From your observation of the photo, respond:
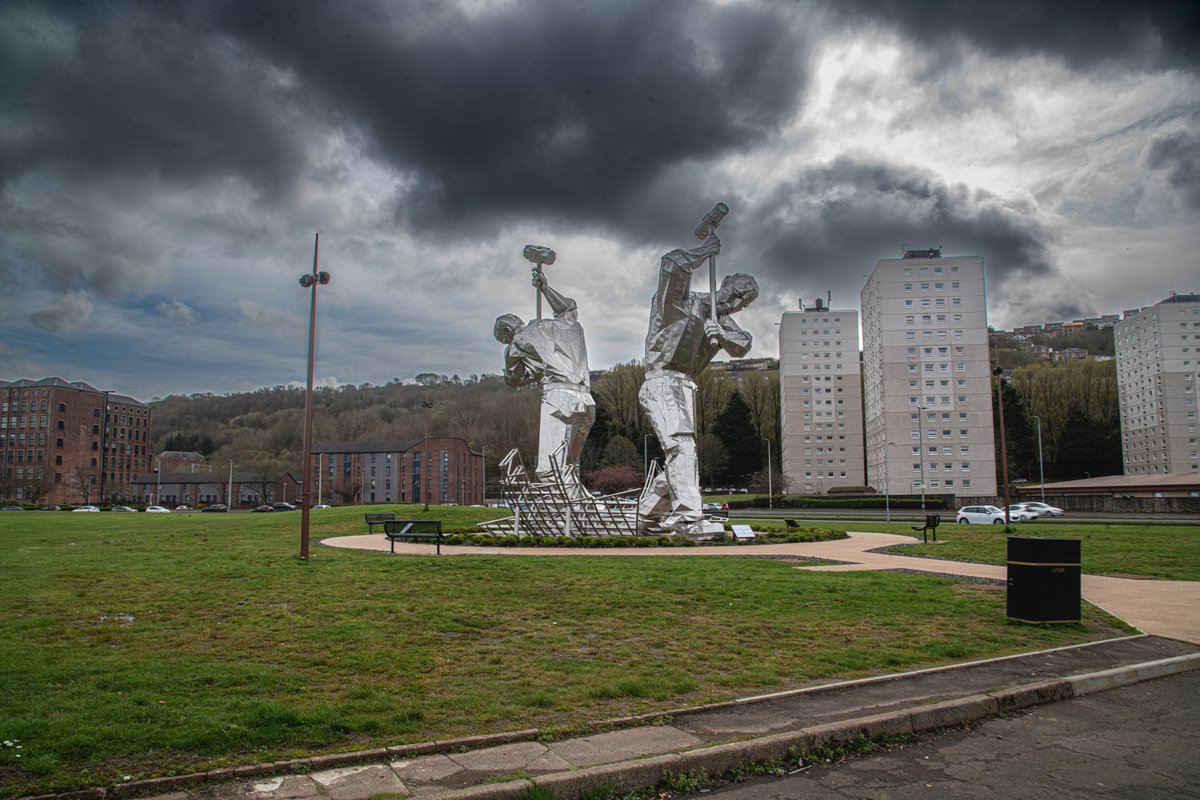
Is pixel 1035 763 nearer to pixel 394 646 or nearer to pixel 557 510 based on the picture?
pixel 394 646

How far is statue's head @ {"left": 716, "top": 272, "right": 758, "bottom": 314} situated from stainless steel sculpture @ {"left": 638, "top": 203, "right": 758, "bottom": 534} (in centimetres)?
30

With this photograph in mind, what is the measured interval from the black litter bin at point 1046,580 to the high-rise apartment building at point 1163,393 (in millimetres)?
86796

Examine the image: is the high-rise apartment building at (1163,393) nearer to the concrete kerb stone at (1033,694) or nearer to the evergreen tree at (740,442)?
the evergreen tree at (740,442)

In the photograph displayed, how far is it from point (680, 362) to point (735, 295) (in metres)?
3.17

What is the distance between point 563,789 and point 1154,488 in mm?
64628

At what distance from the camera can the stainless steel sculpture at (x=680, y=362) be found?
2415cm

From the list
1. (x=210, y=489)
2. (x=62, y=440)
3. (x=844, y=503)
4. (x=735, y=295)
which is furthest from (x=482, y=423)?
(x=735, y=295)

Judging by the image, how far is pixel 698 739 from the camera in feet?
17.4

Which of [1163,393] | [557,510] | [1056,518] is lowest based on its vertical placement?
[1056,518]

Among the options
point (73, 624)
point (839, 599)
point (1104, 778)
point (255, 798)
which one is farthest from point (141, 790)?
point (839, 599)

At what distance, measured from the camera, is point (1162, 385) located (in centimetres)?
8119

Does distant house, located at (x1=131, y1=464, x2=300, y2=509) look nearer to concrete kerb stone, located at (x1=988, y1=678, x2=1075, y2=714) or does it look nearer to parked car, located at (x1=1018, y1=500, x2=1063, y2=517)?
parked car, located at (x1=1018, y1=500, x2=1063, y2=517)

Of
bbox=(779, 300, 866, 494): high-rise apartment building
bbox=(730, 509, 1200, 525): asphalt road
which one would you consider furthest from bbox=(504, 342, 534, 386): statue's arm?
bbox=(779, 300, 866, 494): high-rise apartment building

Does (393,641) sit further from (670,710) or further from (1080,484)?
(1080,484)
